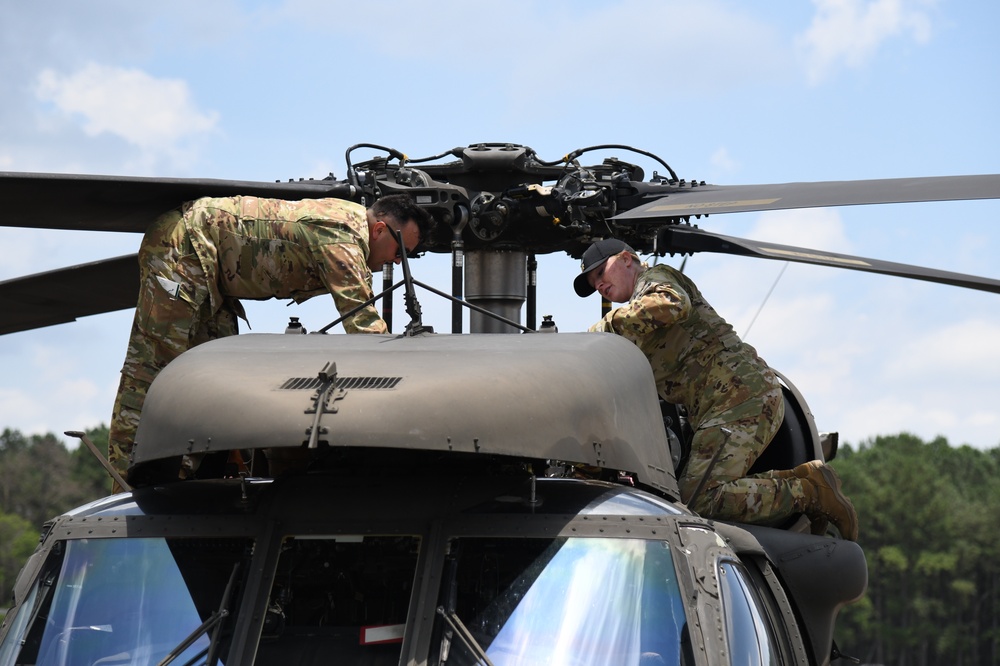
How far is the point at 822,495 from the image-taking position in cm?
637

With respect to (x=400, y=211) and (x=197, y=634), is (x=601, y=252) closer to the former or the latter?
(x=400, y=211)

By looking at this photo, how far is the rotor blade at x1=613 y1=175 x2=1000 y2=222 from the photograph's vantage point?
519cm

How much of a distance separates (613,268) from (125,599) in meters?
2.81

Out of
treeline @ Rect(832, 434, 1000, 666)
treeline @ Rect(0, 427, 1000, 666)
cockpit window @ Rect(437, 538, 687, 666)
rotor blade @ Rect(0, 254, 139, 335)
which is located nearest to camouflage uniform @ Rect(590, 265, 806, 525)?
cockpit window @ Rect(437, 538, 687, 666)

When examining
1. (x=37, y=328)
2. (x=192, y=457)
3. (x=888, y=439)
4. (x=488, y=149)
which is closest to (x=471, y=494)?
(x=192, y=457)

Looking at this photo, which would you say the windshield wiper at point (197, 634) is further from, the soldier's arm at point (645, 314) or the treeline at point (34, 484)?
the treeline at point (34, 484)

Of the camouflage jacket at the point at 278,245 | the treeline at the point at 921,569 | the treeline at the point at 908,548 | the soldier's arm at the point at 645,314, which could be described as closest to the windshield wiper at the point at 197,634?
the camouflage jacket at the point at 278,245

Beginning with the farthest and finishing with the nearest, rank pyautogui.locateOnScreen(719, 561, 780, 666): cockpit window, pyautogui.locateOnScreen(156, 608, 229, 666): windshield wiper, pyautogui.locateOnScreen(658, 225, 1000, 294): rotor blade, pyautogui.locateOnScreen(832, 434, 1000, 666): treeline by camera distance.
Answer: pyautogui.locateOnScreen(832, 434, 1000, 666): treeline, pyautogui.locateOnScreen(658, 225, 1000, 294): rotor blade, pyautogui.locateOnScreen(719, 561, 780, 666): cockpit window, pyautogui.locateOnScreen(156, 608, 229, 666): windshield wiper

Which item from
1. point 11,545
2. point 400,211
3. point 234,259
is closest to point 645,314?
point 400,211

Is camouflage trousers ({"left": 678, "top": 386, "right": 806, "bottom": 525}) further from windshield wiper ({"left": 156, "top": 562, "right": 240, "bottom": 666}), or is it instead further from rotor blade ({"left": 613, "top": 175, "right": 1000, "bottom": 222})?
windshield wiper ({"left": 156, "top": 562, "right": 240, "bottom": 666})

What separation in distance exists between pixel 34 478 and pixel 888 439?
198 feet

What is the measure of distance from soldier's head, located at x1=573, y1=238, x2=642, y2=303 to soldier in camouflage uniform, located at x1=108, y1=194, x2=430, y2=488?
81cm

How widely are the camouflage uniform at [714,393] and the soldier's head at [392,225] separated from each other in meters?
0.95

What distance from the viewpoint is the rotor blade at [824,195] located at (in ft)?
17.0
